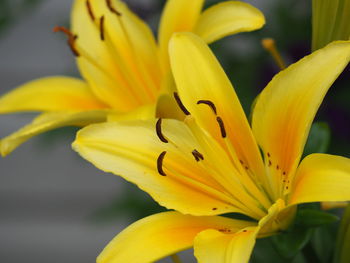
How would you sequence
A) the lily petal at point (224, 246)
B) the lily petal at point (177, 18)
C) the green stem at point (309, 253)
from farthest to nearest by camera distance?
the lily petal at point (177, 18) → the green stem at point (309, 253) → the lily petal at point (224, 246)

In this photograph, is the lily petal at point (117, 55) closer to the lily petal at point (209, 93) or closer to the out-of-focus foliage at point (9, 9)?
the lily petal at point (209, 93)

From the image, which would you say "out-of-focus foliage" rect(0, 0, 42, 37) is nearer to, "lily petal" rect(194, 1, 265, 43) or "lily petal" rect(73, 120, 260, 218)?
"lily petal" rect(194, 1, 265, 43)

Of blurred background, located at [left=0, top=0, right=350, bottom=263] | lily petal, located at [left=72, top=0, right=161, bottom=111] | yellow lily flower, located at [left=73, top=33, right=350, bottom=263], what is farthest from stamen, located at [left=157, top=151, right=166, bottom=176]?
blurred background, located at [left=0, top=0, right=350, bottom=263]

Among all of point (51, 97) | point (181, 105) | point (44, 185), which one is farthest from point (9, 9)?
point (44, 185)

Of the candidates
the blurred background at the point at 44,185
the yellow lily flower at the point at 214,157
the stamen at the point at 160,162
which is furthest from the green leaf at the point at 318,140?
the blurred background at the point at 44,185

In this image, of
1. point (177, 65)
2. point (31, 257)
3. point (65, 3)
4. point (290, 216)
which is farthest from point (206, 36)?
point (31, 257)
